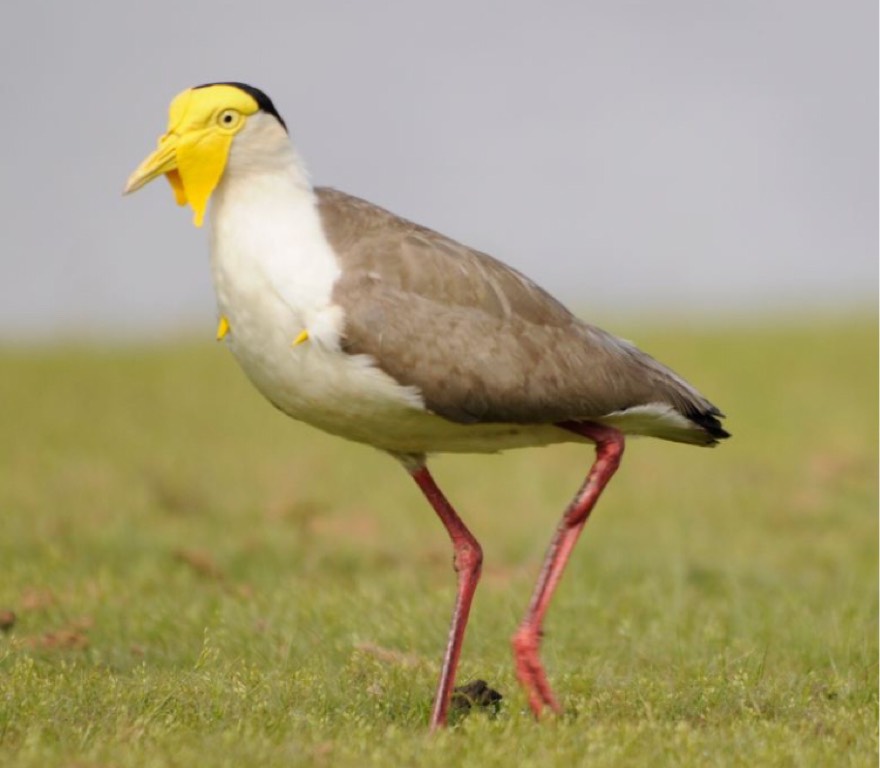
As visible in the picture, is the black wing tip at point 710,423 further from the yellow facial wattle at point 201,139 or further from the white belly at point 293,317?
A: the yellow facial wattle at point 201,139

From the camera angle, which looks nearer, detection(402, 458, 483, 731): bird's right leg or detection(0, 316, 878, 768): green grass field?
detection(0, 316, 878, 768): green grass field

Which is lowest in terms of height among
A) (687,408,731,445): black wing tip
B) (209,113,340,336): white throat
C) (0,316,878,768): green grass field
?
(0,316,878,768): green grass field

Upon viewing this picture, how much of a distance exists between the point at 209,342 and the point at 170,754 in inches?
562

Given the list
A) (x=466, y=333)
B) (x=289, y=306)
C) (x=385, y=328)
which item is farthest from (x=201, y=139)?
(x=466, y=333)

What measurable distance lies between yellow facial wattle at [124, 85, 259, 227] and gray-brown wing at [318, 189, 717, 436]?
1.30ft

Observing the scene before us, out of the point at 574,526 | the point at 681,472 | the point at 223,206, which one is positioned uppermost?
the point at 223,206

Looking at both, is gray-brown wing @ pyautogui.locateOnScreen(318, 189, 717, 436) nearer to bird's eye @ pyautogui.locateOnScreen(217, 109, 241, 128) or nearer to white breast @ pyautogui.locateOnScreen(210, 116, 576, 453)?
white breast @ pyautogui.locateOnScreen(210, 116, 576, 453)

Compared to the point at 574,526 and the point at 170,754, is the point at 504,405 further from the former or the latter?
the point at 170,754

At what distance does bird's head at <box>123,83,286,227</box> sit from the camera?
6062mm

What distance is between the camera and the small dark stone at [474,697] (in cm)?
624

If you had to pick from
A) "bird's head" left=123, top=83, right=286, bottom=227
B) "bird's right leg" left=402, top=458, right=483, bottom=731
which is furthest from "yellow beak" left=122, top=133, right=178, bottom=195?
"bird's right leg" left=402, top=458, right=483, bottom=731

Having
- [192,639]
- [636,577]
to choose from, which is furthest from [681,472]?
[192,639]

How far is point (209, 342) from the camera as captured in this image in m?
19.3

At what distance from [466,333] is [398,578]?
3.75 metres
